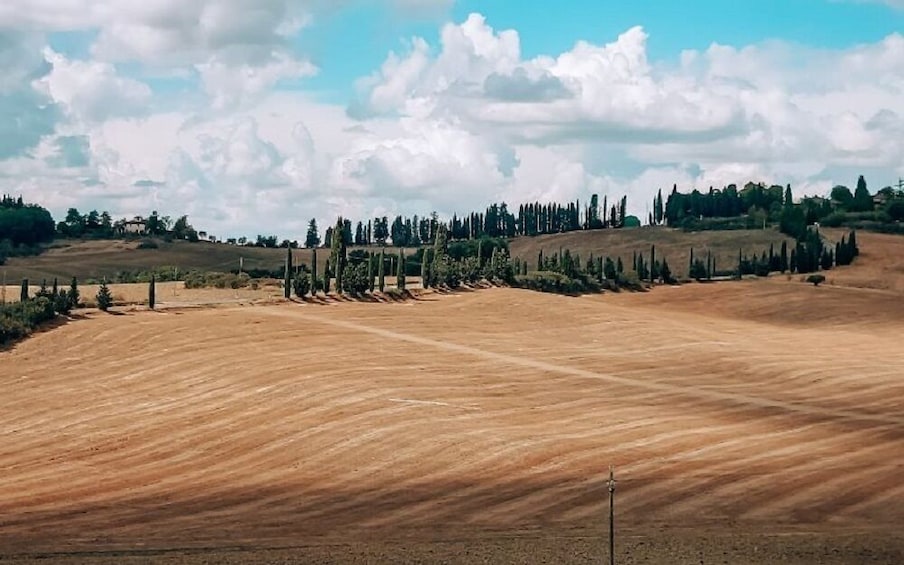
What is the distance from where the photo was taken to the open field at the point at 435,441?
118ft

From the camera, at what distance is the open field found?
118ft

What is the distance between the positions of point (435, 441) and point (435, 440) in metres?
0.19

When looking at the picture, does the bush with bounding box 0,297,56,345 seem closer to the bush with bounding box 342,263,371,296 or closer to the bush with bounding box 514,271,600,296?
the bush with bounding box 342,263,371,296

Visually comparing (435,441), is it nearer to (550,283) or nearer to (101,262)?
(550,283)

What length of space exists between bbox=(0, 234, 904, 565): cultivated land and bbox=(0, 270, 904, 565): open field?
188 millimetres

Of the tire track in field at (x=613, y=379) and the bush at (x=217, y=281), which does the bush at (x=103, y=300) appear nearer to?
the tire track in field at (x=613, y=379)

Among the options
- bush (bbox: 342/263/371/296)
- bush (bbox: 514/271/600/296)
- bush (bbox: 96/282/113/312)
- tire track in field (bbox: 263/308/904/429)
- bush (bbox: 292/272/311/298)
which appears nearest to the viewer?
tire track in field (bbox: 263/308/904/429)

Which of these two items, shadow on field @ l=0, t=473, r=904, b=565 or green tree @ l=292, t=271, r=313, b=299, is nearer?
shadow on field @ l=0, t=473, r=904, b=565

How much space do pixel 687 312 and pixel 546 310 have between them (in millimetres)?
21193

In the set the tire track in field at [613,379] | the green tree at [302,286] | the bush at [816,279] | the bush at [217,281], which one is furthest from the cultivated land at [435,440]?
the bush at [816,279]

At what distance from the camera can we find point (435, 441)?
174 feet

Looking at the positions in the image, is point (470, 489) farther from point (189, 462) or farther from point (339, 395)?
point (339, 395)

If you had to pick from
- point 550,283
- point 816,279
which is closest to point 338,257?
point 550,283

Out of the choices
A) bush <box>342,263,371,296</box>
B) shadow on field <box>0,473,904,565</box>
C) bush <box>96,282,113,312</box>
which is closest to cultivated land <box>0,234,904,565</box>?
shadow on field <box>0,473,904,565</box>
